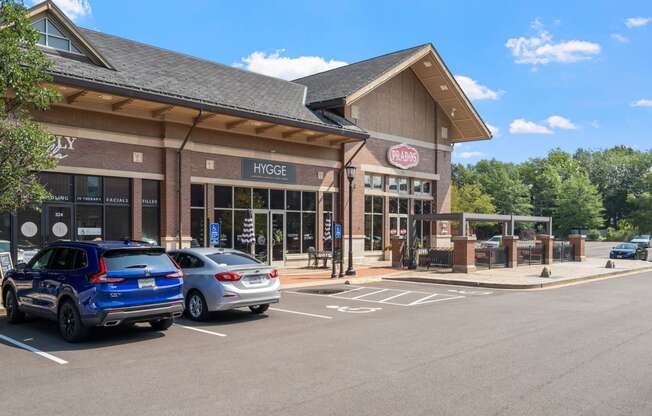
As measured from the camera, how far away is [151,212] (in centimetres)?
1964

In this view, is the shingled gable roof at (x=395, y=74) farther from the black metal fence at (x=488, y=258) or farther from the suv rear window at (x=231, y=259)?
the suv rear window at (x=231, y=259)

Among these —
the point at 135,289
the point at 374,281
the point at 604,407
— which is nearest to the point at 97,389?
the point at 135,289

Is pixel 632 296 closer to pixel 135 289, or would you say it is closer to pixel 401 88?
pixel 135 289

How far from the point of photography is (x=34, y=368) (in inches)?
300

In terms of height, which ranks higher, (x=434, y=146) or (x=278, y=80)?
(x=278, y=80)

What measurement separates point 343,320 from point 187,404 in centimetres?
601

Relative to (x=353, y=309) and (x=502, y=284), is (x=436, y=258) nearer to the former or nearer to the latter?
(x=502, y=284)

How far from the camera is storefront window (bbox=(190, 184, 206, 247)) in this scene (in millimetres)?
20672

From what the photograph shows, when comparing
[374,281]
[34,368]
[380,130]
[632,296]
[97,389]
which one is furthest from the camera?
[380,130]

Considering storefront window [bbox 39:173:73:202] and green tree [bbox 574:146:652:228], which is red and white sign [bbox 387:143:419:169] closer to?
storefront window [bbox 39:173:73:202]

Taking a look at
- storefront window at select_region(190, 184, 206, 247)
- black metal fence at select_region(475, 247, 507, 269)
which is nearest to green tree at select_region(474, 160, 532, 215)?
black metal fence at select_region(475, 247, 507, 269)

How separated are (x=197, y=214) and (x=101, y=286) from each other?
11968 mm

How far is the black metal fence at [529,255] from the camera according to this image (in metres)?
27.2

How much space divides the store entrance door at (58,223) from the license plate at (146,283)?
9.29 metres
